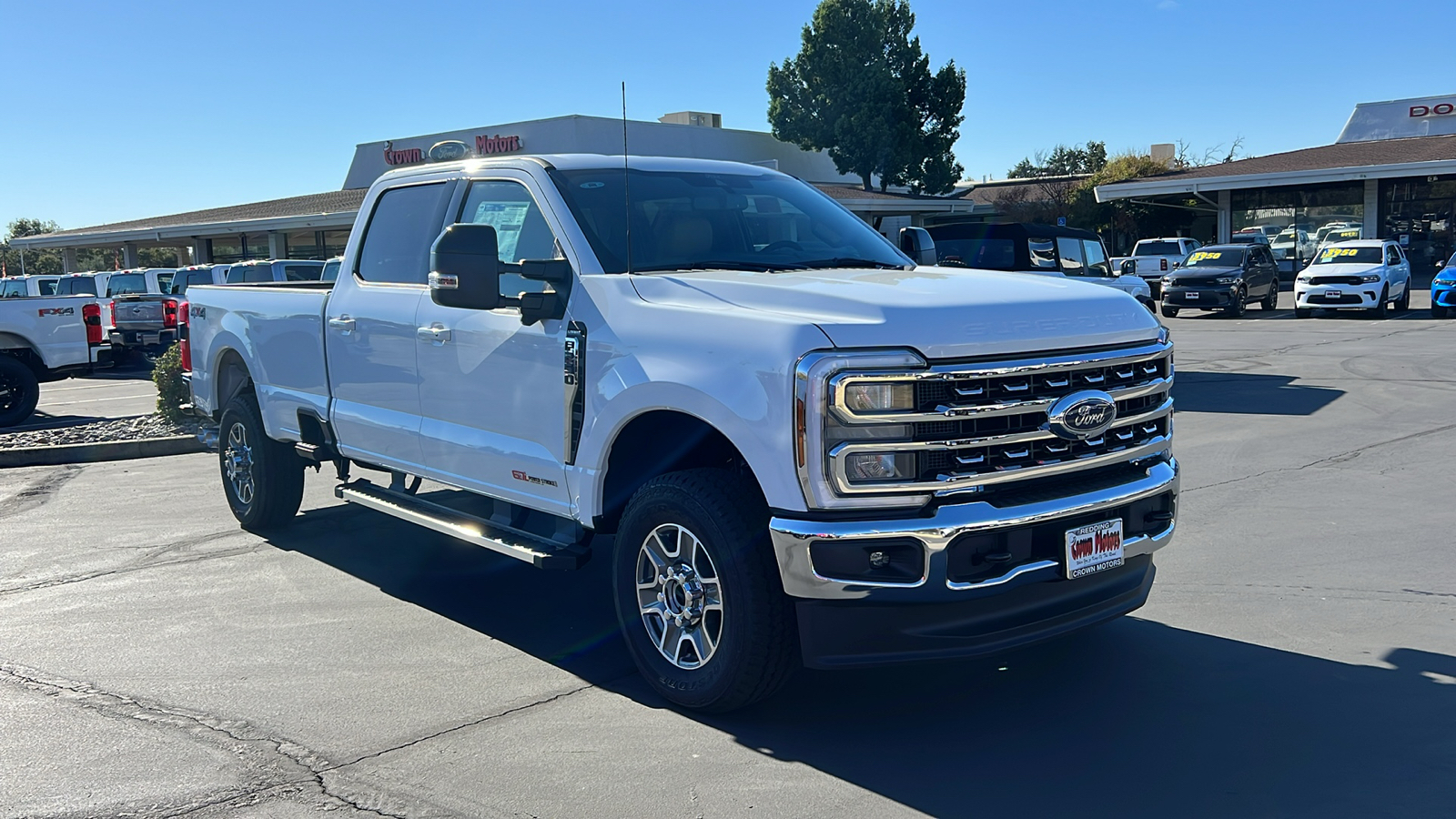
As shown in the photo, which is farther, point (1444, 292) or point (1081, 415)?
point (1444, 292)

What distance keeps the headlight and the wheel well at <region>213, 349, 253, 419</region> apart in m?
5.20

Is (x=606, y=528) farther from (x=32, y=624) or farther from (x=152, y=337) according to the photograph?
(x=152, y=337)

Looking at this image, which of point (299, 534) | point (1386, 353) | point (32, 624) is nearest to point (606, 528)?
point (32, 624)

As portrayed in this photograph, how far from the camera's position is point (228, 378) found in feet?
26.6

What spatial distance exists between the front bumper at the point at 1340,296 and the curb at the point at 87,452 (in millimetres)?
22933

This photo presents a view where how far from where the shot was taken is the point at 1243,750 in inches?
158

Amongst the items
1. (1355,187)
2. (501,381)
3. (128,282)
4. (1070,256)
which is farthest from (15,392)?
(1355,187)

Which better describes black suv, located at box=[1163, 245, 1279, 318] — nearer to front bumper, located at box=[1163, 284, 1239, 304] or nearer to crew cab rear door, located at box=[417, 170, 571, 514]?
front bumper, located at box=[1163, 284, 1239, 304]

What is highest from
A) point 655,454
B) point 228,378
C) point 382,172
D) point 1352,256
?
point 382,172

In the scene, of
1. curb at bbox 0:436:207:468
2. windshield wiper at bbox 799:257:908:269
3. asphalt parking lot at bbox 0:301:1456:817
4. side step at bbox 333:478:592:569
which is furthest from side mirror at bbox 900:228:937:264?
curb at bbox 0:436:207:468

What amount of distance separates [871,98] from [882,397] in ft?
175

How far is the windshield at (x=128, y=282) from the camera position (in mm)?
27797

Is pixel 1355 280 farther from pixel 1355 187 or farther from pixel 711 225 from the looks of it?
pixel 711 225

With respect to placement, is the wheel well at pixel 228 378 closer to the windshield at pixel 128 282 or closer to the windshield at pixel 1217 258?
the windshield at pixel 128 282
